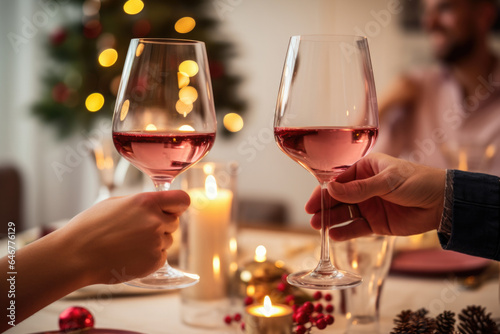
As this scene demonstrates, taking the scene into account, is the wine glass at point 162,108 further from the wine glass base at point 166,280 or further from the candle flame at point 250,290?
the candle flame at point 250,290

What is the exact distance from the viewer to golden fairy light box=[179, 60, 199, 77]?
2.44ft

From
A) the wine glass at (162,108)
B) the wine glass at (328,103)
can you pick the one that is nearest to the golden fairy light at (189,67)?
the wine glass at (162,108)

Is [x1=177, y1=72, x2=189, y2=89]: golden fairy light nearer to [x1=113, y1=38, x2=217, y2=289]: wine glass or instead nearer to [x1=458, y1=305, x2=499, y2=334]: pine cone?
[x1=113, y1=38, x2=217, y2=289]: wine glass

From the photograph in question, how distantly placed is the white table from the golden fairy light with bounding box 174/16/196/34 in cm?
133

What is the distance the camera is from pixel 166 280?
0.76 m

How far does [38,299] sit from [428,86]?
2.75 m

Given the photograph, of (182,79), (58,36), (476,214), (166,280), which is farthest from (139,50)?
(58,36)

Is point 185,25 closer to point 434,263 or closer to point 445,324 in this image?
point 434,263

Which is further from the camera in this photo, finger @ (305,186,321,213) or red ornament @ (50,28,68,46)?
red ornament @ (50,28,68,46)

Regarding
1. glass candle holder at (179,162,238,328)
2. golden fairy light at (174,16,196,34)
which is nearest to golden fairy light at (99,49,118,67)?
golden fairy light at (174,16,196,34)

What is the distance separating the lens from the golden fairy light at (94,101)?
226cm

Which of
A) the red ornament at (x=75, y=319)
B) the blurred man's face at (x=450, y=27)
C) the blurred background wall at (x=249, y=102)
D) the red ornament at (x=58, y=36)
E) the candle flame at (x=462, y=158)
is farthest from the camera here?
the blurred background wall at (x=249, y=102)

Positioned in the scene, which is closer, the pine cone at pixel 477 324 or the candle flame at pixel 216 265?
the pine cone at pixel 477 324

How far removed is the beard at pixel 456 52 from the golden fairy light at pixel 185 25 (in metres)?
1.48
